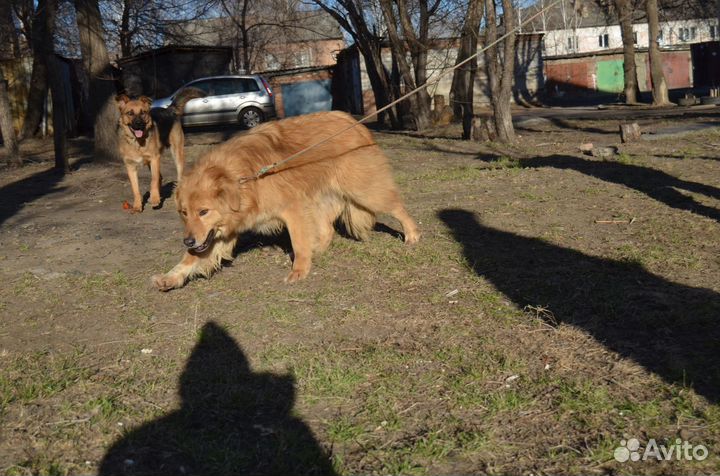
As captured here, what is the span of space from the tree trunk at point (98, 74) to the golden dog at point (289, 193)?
9479mm

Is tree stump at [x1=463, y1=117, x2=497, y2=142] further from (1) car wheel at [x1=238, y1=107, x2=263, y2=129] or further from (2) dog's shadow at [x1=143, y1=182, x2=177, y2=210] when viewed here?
(1) car wheel at [x1=238, y1=107, x2=263, y2=129]

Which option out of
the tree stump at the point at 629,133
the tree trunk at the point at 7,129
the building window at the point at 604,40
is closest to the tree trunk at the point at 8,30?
the tree trunk at the point at 7,129

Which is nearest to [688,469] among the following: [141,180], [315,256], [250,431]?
[250,431]

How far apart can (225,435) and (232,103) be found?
23258 mm

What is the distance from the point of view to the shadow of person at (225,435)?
9.56 feet

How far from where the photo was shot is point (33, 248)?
7469 millimetres

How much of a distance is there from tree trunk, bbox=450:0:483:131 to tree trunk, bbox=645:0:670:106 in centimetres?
963

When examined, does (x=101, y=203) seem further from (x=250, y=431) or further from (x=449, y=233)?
(x=250, y=431)

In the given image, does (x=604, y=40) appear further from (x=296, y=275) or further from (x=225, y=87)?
(x=296, y=275)

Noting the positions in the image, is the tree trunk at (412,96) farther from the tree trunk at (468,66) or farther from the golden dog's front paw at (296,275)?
the golden dog's front paw at (296,275)

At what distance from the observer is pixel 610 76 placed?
48.1 m

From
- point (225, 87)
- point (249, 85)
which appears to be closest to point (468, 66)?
point (249, 85)

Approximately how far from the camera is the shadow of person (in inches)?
115

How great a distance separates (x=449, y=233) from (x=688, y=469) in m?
4.46
